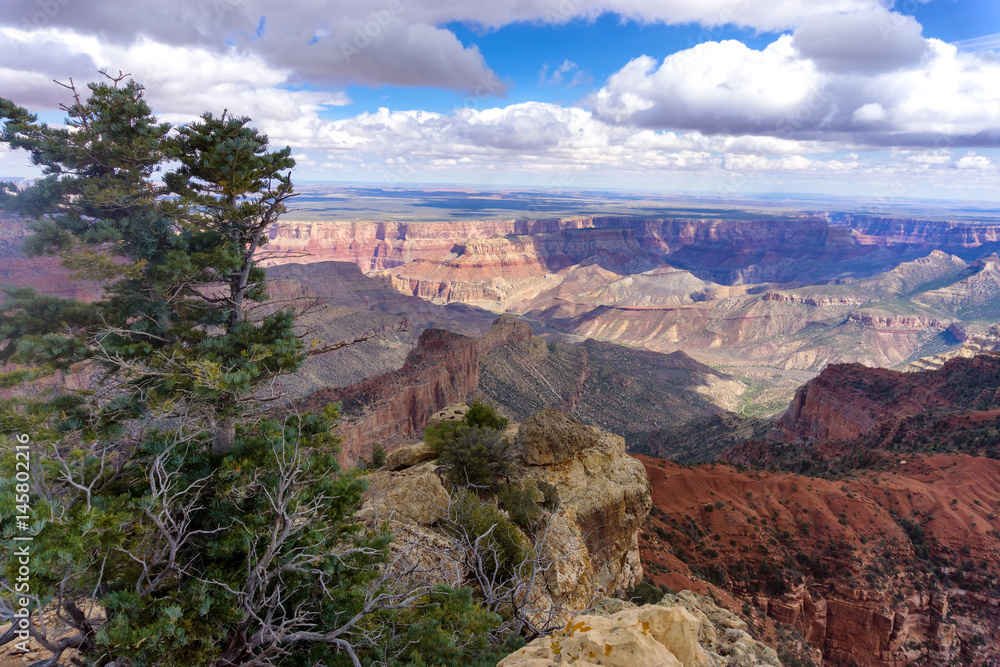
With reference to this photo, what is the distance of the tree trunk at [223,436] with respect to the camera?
11.6 m

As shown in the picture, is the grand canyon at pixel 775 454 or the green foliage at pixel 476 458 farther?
the grand canyon at pixel 775 454

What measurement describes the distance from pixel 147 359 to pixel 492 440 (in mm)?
12238

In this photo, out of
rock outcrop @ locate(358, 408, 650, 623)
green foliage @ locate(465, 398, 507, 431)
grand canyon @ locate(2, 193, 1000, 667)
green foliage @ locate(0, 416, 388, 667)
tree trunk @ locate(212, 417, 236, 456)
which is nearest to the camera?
green foliage @ locate(0, 416, 388, 667)

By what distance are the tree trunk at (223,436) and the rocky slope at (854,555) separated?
Result: 71.9 feet

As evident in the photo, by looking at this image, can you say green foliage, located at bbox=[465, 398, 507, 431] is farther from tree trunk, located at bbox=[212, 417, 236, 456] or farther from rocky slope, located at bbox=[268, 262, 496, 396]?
tree trunk, located at bbox=[212, 417, 236, 456]

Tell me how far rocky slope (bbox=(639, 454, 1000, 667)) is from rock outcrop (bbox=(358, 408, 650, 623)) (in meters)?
7.17

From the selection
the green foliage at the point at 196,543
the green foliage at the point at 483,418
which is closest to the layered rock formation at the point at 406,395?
the green foliage at the point at 483,418

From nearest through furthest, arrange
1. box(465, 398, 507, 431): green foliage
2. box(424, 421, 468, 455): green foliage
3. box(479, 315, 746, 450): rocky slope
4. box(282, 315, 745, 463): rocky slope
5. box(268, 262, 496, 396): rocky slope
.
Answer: box(424, 421, 468, 455): green foliage < box(465, 398, 507, 431): green foliage < box(282, 315, 745, 463): rocky slope < box(479, 315, 746, 450): rocky slope < box(268, 262, 496, 396): rocky slope

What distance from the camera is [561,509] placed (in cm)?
1748

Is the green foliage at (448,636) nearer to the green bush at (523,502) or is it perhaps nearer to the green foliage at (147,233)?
the green bush at (523,502)

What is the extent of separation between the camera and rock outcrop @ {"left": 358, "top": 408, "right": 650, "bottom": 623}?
13.0 meters

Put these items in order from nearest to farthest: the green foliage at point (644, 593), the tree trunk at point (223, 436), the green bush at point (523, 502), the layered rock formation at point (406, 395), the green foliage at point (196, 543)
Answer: the green foliage at point (196, 543), the tree trunk at point (223, 436), the green bush at point (523, 502), the green foliage at point (644, 593), the layered rock formation at point (406, 395)

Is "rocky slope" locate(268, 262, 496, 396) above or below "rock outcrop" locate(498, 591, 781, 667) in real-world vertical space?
below

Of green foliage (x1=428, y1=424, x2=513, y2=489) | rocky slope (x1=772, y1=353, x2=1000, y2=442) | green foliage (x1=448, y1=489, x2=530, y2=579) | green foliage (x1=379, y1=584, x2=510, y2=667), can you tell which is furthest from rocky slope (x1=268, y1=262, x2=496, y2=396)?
rocky slope (x1=772, y1=353, x2=1000, y2=442)
